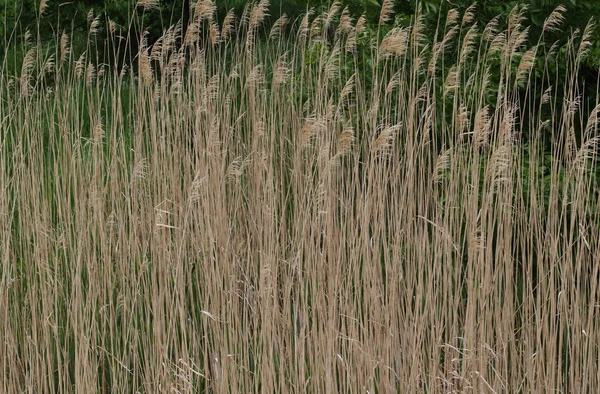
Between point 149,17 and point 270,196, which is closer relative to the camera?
point 270,196

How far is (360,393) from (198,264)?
0.67 meters

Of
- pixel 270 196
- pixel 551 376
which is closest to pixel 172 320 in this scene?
pixel 270 196

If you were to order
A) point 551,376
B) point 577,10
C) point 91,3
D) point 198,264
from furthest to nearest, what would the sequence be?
point 91,3, point 577,10, point 198,264, point 551,376

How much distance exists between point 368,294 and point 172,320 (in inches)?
20.3

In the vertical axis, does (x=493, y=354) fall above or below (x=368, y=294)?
below

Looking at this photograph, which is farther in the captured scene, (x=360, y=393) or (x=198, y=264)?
(x=198, y=264)

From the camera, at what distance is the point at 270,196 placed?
2.41 meters

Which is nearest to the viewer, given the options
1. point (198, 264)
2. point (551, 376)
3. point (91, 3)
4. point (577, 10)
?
point (551, 376)

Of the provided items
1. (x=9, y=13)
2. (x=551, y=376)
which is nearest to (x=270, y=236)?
(x=551, y=376)

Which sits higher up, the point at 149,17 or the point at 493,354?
the point at 149,17

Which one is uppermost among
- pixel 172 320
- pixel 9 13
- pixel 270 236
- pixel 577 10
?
pixel 9 13

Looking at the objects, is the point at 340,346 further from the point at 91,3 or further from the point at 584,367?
the point at 91,3

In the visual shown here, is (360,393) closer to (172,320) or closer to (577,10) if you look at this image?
(172,320)

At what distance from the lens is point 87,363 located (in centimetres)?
238
